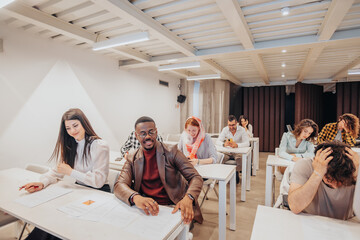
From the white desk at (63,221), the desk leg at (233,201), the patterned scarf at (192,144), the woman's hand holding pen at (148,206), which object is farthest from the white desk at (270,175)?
the woman's hand holding pen at (148,206)

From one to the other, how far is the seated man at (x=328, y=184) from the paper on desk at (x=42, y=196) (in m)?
1.68

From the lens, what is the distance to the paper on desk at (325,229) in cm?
106

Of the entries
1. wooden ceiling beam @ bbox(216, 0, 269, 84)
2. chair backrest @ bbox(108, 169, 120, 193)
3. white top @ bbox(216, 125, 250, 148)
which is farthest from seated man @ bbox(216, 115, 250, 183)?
chair backrest @ bbox(108, 169, 120, 193)

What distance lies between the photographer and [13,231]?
243cm

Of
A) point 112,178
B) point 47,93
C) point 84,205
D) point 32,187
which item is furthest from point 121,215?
point 47,93

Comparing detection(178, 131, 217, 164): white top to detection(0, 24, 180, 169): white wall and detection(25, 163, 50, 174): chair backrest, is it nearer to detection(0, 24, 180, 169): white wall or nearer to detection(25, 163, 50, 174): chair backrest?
detection(25, 163, 50, 174): chair backrest

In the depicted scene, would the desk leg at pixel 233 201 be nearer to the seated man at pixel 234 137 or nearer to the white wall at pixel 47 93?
the seated man at pixel 234 137

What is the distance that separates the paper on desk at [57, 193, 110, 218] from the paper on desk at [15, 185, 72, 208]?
212 millimetres

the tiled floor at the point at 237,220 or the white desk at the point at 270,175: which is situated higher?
the white desk at the point at 270,175

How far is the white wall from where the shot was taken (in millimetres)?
2959

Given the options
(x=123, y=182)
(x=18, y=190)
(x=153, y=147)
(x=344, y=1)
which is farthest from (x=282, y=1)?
(x=18, y=190)

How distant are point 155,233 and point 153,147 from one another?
74cm

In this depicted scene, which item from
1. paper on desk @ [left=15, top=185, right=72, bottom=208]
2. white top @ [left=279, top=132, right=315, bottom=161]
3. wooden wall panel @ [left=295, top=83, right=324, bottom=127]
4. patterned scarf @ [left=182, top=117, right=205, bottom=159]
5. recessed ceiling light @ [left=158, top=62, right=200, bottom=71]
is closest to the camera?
paper on desk @ [left=15, top=185, right=72, bottom=208]

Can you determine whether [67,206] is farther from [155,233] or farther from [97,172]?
[155,233]
